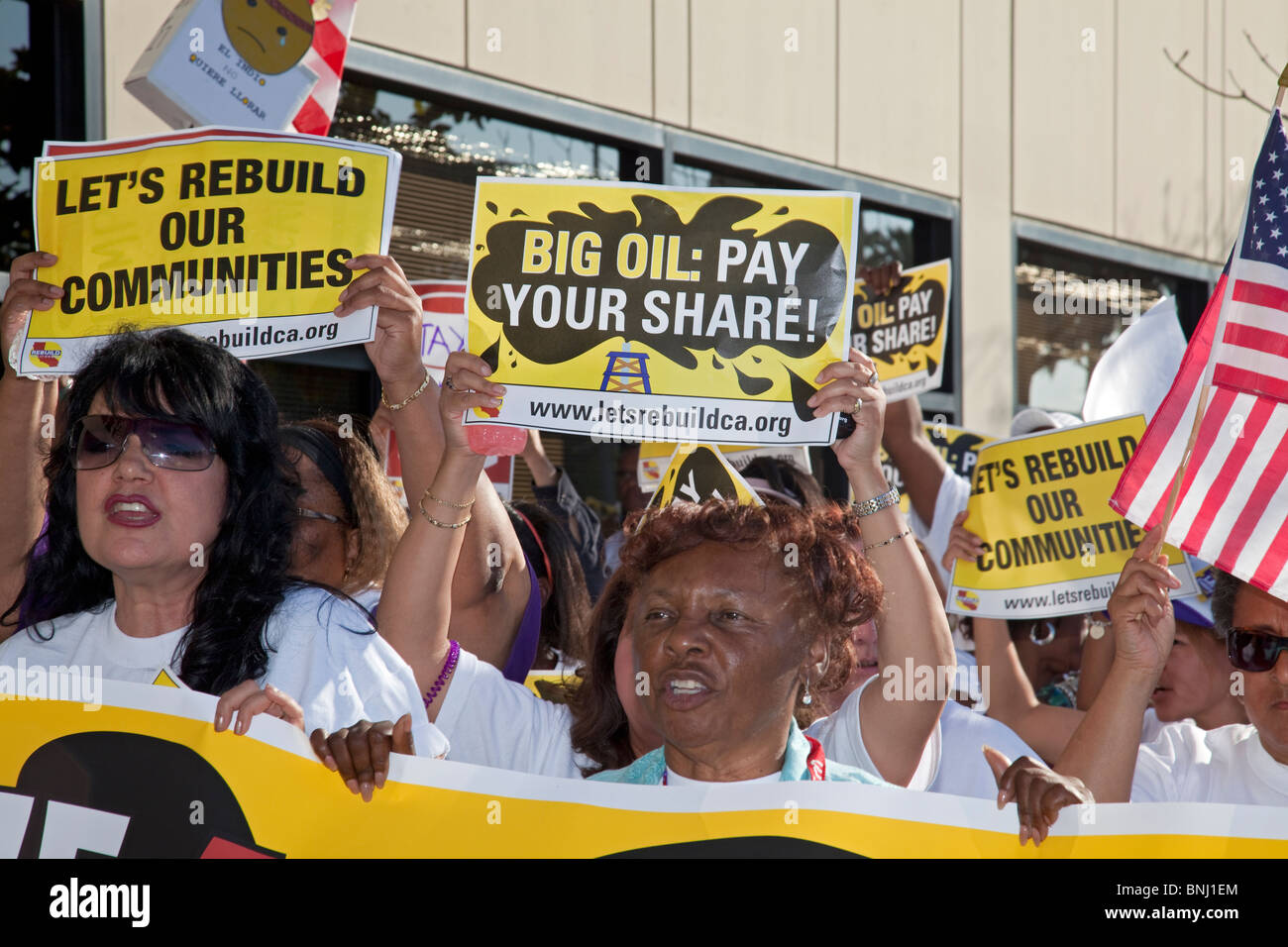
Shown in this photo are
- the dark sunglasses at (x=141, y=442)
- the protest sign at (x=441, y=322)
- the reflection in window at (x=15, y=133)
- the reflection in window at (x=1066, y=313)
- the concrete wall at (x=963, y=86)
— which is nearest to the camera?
the dark sunglasses at (x=141, y=442)

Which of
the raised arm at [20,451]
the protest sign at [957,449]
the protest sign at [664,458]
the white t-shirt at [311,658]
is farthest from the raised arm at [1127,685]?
the protest sign at [957,449]

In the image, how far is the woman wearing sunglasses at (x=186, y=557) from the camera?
2.41 meters

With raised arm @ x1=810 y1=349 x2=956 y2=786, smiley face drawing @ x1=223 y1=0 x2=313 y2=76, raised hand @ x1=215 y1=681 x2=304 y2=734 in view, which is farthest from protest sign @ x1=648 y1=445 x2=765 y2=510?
smiley face drawing @ x1=223 y1=0 x2=313 y2=76

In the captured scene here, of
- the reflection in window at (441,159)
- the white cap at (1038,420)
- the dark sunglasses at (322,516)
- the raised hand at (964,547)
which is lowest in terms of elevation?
the dark sunglasses at (322,516)

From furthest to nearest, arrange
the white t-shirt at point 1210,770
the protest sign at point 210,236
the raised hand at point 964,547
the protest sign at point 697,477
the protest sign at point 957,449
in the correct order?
the protest sign at point 957,449 < the raised hand at point 964,547 < the protest sign at point 697,477 < the protest sign at point 210,236 < the white t-shirt at point 1210,770

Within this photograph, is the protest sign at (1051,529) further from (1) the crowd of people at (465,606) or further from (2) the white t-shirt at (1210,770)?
(2) the white t-shirt at (1210,770)

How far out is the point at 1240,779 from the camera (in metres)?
2.64

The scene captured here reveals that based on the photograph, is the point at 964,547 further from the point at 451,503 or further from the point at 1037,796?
the point at 1037,796

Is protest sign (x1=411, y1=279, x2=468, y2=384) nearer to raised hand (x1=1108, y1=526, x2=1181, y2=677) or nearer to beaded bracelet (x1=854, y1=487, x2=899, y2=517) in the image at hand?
beaded bracelet (x1=854, y1=487, x2=899, y2=517)

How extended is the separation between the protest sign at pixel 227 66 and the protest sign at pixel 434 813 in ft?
6.34

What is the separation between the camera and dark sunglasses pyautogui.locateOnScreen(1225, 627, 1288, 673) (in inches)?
103

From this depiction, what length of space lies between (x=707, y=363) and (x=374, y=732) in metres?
1.07

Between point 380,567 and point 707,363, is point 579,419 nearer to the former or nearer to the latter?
point 707,363

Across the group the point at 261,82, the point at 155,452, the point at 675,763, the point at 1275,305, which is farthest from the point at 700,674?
the point at 261,82
